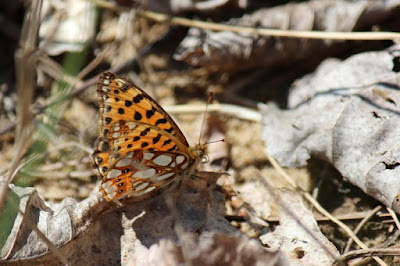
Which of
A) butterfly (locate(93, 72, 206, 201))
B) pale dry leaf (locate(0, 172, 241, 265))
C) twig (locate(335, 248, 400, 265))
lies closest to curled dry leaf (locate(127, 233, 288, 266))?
pale dry leaf (locate(0, 172, 241, 265))

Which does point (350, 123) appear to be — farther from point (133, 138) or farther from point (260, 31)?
point (133, 138)

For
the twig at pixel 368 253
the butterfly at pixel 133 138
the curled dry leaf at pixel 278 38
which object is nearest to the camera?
the twig at pixel 368 253

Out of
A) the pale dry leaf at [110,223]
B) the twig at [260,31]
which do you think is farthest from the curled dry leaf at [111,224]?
the twig at [260,31]

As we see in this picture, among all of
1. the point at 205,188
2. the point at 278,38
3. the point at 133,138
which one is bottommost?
the point at 205,188

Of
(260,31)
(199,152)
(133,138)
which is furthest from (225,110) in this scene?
(133,138)

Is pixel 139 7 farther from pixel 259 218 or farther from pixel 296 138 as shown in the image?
pixel 259 218

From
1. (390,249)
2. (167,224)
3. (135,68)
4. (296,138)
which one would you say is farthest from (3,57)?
(390,249)

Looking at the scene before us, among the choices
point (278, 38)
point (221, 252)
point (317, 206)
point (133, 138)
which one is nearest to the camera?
point (221, 252)

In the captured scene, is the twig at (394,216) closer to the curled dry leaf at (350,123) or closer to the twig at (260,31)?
the curled dry leaf at (350,123)
